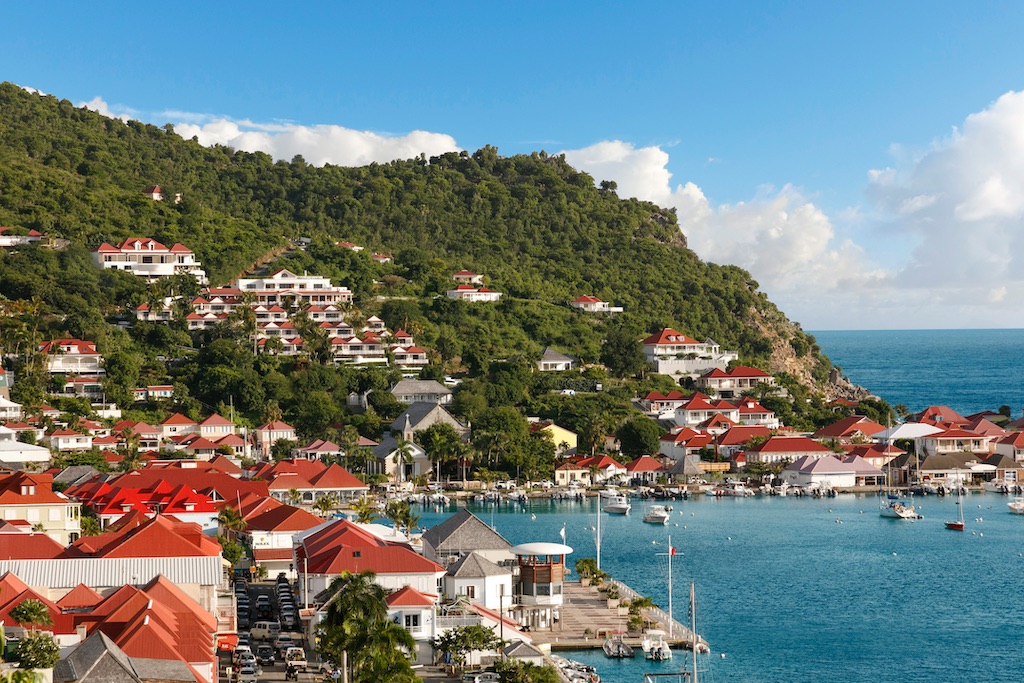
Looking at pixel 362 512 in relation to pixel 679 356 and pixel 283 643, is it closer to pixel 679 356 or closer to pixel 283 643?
pixel 283 643

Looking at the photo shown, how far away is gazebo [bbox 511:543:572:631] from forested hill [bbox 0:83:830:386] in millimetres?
59095

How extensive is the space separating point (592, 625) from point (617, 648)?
9.60 feet

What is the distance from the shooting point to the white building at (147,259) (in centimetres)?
10325

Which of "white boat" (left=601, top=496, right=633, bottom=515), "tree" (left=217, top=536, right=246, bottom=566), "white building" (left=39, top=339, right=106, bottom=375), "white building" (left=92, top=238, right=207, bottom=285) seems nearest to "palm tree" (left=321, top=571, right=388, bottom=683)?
"tree" (left=217, top=536, right=246, bottom=566)

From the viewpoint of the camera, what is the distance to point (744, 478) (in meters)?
82.8

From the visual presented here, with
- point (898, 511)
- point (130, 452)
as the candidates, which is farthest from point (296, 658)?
point (898, 511)

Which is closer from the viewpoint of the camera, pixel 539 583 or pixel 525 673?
pixel 525 673

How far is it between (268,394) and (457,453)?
1487 centimetres

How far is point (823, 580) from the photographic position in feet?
170

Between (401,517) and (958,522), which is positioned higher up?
(401,517)

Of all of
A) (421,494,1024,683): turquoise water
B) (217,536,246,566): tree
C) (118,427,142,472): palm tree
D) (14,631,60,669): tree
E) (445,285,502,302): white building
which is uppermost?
(445,285,502,302): white building

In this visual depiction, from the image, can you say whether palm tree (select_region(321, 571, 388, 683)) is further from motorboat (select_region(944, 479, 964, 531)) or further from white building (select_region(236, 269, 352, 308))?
white building (select_region(236, 269, 352, 308))

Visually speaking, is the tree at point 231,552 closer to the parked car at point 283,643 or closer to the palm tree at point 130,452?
the parked car at point 283,643

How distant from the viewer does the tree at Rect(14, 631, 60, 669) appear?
2833 centimetres
